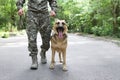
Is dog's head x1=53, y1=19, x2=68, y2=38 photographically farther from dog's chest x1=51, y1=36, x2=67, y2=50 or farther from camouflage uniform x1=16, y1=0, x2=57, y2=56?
camouflage uniform x1=16, y1=0, x2=57, y2=56

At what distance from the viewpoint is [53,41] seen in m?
7.85

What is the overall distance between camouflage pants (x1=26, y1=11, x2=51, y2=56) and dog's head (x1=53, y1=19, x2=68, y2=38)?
59cm

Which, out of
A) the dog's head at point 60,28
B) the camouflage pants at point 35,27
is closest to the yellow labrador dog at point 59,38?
the dog's head at point 60,28

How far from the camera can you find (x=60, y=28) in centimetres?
759

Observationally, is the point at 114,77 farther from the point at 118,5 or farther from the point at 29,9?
the point at 118,5

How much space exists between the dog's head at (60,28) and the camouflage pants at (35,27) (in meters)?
0.59

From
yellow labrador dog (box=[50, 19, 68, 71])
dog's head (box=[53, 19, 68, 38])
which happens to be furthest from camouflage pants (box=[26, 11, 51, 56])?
dog's head (box=[53, 19, 68, 38])

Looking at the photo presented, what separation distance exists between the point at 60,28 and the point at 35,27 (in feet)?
2.32

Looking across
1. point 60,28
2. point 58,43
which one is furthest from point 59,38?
point 60,28

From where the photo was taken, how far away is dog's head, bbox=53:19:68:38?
7464 millimetres

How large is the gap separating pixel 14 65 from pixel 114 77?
2783mm

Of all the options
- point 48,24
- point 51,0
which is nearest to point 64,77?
point 48,24

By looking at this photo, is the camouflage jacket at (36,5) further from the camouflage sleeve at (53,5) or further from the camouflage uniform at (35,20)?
the camouflage sleeve at (53,5)

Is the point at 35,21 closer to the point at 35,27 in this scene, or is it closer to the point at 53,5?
the point at 35,27
